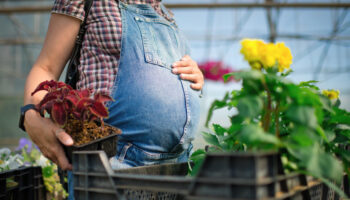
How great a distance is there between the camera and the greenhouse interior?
44 cm

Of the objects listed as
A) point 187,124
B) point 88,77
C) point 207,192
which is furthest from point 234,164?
point 88,77

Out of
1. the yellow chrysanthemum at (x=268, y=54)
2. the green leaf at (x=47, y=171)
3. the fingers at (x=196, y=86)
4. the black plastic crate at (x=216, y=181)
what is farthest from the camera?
the green leaf at (x=47, y=171)

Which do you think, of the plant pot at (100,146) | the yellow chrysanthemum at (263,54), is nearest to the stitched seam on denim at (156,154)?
the plant pot at (100,146)

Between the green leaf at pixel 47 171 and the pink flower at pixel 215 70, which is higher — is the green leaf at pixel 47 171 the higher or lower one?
the lower one

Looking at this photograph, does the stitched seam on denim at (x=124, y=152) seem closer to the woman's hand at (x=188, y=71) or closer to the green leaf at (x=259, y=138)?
the woman's hand at (x=188, y=71)

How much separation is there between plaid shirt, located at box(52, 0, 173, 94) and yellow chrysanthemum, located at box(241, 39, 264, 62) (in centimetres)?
41

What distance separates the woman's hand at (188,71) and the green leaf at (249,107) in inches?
16.5

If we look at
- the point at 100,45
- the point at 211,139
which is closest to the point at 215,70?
the point at 100,45

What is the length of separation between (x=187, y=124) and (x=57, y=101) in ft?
1.16

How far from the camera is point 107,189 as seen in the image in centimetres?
53

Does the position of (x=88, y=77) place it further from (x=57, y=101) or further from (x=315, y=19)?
(x=315, y=19)

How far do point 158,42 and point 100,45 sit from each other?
0.16m

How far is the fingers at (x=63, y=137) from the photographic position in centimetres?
60

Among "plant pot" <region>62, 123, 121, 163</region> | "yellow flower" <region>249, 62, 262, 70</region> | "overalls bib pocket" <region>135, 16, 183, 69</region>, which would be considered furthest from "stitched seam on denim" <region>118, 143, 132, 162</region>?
"yellow flower" <region>249, 62, 262, 70</region>
